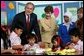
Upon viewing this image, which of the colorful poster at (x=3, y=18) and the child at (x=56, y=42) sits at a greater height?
the colorful poster at (x=3, y=18)

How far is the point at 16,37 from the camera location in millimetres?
2557

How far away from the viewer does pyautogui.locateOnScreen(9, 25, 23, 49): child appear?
2.55m

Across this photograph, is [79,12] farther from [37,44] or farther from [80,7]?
[37,44]

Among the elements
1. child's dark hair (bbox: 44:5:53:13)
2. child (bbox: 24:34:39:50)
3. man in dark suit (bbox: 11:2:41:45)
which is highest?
child's dark hair (bbox: 44:5:53:13)

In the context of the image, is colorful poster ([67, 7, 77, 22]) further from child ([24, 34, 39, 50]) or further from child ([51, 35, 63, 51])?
child ([24, 34, 39, 50])

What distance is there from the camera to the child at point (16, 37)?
2555 millimetres

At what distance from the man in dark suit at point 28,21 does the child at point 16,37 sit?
1.1 inches

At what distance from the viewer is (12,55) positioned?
2529 millimetres

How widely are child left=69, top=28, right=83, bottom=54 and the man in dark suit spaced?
0.82ft

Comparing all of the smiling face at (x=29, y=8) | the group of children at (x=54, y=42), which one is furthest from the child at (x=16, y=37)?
the smiling face at (x=29, y=8)

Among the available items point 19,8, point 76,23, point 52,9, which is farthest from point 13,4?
point 76,23

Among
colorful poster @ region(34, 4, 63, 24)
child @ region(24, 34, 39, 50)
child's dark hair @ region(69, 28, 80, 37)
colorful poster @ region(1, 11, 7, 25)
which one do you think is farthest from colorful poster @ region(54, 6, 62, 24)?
colorful poster @ region(1, 11, 7, 25)

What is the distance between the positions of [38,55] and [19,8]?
380 millimetres

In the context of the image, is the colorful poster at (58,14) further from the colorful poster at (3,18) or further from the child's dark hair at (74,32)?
the colorful poster at (3,18)
